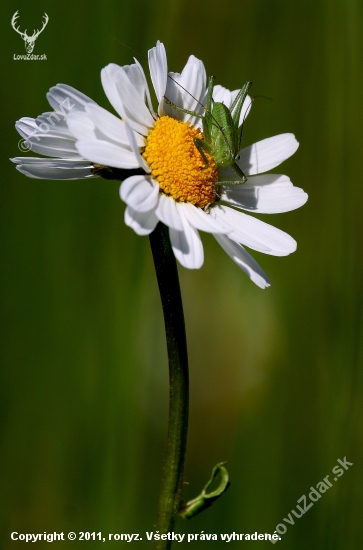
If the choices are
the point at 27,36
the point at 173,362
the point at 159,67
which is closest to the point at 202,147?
the point at 159,67

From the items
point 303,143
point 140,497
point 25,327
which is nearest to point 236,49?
point 303,143

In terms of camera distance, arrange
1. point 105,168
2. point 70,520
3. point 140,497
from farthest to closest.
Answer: point 140,497
point 70,520
point 105,168

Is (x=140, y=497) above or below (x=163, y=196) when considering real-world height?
below

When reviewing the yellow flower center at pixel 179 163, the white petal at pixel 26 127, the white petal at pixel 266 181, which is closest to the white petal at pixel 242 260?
the yellow flower center at pixel 179 163

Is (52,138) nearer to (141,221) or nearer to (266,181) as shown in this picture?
(141,221)

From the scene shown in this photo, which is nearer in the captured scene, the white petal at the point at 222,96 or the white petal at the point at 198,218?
the white petal at the point at 198,218

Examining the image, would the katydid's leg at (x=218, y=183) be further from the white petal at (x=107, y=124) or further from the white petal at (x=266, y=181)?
the white petal at (x=107, y=124)

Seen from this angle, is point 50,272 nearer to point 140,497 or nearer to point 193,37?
point 140,497
